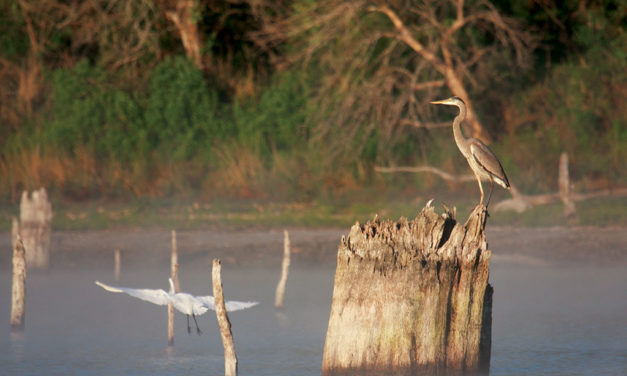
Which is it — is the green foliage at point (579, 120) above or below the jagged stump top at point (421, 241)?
above

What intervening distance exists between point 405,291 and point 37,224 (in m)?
7.91

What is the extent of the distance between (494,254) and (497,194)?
298 centimetres

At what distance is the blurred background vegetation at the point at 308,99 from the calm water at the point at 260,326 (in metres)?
4.35

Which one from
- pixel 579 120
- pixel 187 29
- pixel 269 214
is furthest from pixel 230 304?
pixel 187 29

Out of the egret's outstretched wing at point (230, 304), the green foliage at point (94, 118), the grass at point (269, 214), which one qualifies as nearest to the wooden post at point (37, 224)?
the grass at point (269, 214)

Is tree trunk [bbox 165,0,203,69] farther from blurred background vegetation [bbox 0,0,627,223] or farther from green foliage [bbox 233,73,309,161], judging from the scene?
green foliage [bbox 233,73,309,161]

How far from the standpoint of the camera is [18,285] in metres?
10.5

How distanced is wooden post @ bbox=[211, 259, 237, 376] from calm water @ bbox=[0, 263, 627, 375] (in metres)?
1.82

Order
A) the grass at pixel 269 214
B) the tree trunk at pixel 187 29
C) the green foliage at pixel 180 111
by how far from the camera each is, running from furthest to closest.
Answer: the tree trunk at pixel 187 29
the green foliage at pixel 180 111
the grass at pixel 269 214

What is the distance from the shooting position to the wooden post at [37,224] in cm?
1395

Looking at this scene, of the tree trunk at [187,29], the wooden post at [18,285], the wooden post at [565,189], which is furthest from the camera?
the tree trunk at [187,29]

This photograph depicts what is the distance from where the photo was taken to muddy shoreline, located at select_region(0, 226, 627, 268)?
15.2 metres

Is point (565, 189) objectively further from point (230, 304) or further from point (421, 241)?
point (421, 241)

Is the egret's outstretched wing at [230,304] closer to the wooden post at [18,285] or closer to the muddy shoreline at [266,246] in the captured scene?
the wooden post at [18,285]
